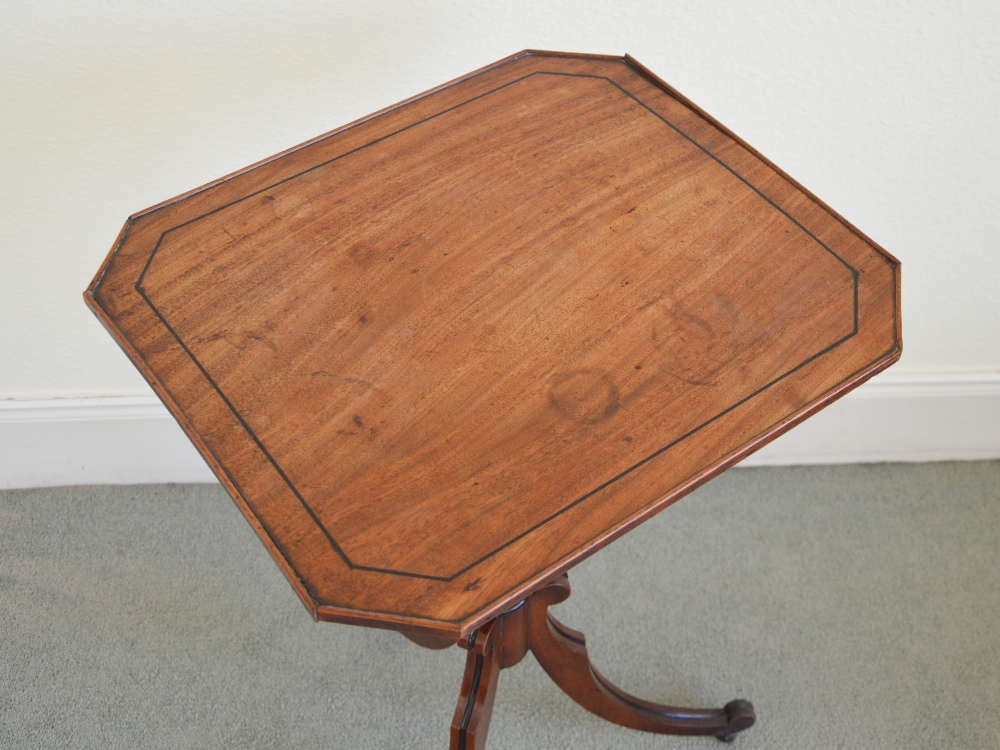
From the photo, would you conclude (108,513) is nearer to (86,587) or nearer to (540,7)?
(86,587)

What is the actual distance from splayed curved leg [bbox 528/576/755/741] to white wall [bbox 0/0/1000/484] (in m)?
0.87

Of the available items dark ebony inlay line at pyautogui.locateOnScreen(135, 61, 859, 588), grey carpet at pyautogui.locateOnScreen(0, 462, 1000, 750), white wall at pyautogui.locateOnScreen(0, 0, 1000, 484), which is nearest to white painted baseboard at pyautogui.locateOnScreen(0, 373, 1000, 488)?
grey carpet at pyautogui.locateOnScreen(0, 462, 1000, 750)

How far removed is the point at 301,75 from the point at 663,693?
118 cm

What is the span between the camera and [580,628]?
1.65m

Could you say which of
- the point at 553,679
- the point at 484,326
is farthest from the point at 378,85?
the point at 553,679

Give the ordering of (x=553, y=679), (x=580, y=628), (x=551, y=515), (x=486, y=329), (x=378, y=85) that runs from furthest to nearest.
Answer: (x=580, y=628) → (x=378, y=85) → (x=553, y=679) → (x=486, y=329) → (x=551, y=515)

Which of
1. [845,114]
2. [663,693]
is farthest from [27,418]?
[845,114]

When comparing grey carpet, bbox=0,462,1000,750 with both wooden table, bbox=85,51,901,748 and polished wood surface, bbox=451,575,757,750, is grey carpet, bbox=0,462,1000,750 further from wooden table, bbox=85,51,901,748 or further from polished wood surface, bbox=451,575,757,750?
wooden table, bbox=85,51,901,748

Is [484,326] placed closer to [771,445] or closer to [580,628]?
[580,628]

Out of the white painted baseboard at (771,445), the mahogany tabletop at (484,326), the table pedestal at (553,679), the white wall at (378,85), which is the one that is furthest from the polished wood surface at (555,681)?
the white wall at (378,85)

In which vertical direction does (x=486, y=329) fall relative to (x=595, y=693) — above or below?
above

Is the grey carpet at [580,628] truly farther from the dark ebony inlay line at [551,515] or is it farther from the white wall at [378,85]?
the dark ebony inlay line at [551,515]

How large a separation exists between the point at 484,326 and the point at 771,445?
3.90 ft

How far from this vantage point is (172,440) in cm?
186
